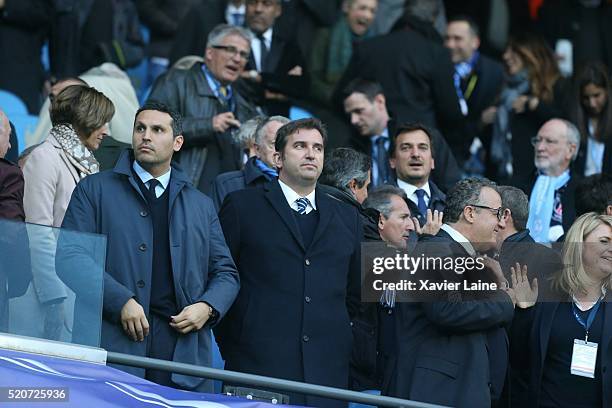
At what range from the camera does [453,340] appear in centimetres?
802

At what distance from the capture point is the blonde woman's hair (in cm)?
852

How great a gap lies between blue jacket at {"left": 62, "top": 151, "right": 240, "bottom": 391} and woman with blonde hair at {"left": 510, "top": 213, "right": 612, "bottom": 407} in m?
1.73

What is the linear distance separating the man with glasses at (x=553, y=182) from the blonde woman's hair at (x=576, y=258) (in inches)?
76.3

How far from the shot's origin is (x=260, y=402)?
6.98 meters

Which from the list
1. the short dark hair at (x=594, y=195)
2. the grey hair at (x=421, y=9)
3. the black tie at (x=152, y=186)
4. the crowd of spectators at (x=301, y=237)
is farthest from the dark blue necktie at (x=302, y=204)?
the grey hair at (x=421, y=9)

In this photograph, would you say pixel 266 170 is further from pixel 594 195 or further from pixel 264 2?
pixel 264 2

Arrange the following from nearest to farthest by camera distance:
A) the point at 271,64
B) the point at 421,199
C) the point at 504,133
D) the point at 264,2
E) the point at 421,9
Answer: the point at 421,199
the point at 271,64
the point at 264,2
the point at 421,9
the point at 504,133

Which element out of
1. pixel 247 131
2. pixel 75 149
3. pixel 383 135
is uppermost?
pixel 383 135

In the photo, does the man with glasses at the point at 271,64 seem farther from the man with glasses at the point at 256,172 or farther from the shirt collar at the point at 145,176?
the shirt collar at the point at 145,176

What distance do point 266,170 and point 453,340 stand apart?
2.14 m

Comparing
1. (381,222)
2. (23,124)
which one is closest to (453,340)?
(381,222)

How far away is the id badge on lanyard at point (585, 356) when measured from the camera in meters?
8.34

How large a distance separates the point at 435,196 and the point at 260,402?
356 centimetres

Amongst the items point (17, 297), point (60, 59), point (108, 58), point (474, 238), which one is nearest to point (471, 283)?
point (474, 238)
